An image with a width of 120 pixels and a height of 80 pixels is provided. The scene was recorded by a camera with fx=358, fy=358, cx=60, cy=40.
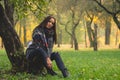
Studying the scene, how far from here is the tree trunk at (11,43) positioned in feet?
43.9

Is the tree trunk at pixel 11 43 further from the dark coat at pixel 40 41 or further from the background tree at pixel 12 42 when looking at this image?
the dark coat at pixel 40 41

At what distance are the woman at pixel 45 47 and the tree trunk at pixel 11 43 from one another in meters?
0.54

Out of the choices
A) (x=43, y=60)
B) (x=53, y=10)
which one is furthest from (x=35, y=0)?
(x=53, y=10)

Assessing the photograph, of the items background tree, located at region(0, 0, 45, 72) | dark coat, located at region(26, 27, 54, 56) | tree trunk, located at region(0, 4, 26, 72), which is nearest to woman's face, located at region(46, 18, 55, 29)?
dark coat, located at region(26, 27, 54, 56)

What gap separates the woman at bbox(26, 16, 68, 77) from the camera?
40.5 ft

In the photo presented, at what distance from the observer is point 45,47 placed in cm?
1255

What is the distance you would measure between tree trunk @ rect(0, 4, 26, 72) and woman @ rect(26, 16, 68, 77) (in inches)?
21.3

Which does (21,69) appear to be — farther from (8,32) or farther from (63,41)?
(63,41)

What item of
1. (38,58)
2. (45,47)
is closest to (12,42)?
(38,58)

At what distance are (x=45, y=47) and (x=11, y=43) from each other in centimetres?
160

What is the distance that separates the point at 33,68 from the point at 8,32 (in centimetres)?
164

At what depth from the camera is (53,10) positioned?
2339 inches

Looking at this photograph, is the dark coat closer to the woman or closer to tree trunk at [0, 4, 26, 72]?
the woman

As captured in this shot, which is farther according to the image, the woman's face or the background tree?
the background tree
